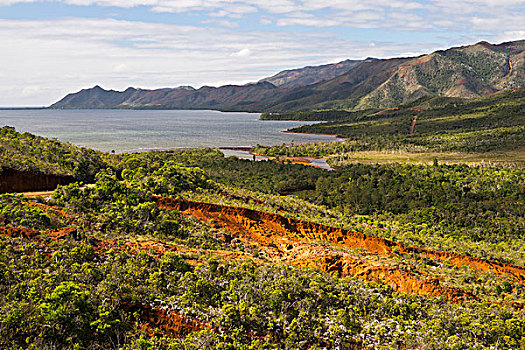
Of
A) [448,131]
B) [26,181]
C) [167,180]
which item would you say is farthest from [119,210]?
[448,131]

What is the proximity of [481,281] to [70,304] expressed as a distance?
21.6m

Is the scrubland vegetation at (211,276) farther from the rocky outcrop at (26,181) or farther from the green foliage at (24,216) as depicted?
the rocky outcrop at (26,181)

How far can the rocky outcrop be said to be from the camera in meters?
31.4

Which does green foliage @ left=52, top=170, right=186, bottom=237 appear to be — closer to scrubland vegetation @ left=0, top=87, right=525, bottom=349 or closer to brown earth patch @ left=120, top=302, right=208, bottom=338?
scrubland vegetation @ left=0, top=87, right=525, bottom=349

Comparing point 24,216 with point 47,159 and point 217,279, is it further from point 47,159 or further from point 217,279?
point 47,159

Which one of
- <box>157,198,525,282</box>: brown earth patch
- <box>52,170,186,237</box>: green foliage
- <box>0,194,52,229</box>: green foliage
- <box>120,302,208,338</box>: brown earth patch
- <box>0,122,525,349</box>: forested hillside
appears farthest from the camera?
<box>157,198,525,282</box>: brown earth patch

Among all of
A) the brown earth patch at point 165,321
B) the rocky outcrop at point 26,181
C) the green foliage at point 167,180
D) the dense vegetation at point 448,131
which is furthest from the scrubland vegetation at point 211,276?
the dense vegetation at point 448,131

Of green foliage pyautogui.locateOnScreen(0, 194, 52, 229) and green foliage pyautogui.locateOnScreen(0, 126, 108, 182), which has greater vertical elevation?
green foliage pyautogui.locateOnScreen(0, 126, 108, 182)

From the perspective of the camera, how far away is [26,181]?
32.5m

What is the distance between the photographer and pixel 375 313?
58.9 feet

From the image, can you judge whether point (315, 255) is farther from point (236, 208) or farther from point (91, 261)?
point (91, 261)

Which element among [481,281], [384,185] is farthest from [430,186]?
[481,281]

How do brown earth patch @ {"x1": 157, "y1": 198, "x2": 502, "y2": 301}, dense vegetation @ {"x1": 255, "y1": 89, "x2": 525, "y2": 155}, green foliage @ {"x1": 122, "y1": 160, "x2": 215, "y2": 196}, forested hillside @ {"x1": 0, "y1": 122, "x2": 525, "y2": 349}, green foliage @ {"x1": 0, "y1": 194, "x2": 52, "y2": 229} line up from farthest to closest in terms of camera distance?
dense vegetation @ {"x1": 255, "y1": 89, "x2": 525, "y2": 155} < green foliage @ {"x1": 122, "y1": 160, "x2": 215, "y2": 196} < brown earth patch @ {"x1": 157, "y1": 198, "x2": 502, "y2": 301} < green foliage @ {"x1": 0, "y1": 194, "x2": 52, "y2": 229} < forested hillside @ {"x1": 0, "y1": 122, "x2": 525, "y2": 349}

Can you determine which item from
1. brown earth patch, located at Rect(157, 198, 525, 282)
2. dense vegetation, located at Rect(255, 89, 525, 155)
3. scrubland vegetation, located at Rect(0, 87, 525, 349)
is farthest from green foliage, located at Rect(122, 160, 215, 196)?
dense vegetation, located at Rect(255, 89, 525, 155)
